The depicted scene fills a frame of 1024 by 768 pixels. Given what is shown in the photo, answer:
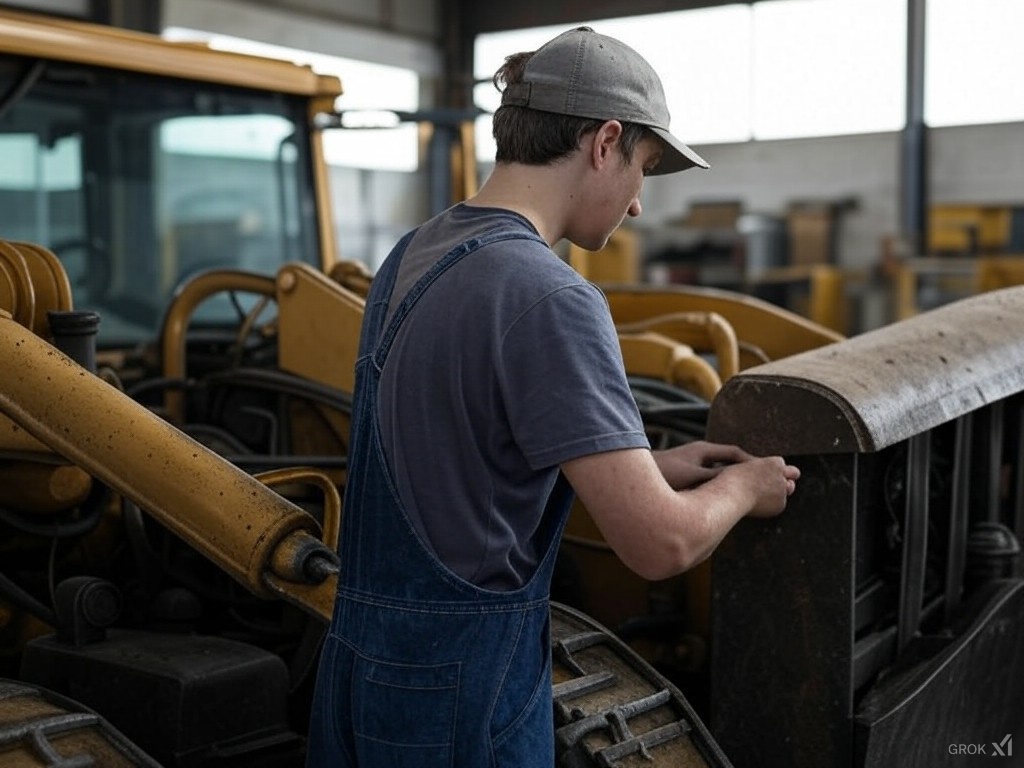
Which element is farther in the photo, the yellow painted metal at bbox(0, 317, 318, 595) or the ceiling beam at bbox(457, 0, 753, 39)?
the ceiling beam at bbox(457, 0, 753, 39)

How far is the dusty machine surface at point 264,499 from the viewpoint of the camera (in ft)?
6.88

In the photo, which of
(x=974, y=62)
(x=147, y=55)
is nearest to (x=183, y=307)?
(x=147, y=55)

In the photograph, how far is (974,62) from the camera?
14.0m

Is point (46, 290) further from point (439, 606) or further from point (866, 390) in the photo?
point (866, 390)

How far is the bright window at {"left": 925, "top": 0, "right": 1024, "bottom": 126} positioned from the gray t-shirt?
44.1 ft

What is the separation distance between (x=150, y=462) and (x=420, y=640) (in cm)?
63

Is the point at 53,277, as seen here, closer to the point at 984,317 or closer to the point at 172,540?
the point at 172,540

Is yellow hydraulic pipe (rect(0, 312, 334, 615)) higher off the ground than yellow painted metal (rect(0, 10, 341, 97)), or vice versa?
yellow painted metal (rect(0, 10, 341, 97))

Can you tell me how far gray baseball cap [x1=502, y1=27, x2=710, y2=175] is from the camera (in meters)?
1.66

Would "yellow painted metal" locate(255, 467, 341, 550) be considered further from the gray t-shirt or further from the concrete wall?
the concrete wall

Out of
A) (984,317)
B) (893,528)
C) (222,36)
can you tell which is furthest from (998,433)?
(222,36)

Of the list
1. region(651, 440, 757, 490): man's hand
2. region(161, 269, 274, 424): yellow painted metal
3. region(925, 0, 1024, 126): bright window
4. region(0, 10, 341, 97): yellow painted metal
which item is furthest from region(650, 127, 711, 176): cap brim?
region(925, 0, 1024, 126): bright window

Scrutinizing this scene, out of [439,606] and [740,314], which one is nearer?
[439,606]

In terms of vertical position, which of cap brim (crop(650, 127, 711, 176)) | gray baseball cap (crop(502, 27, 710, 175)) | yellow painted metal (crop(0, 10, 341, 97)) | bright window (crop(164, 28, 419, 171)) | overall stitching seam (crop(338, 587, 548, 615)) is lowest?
overall stitching seam (crop(338, 587, 548, 615))
